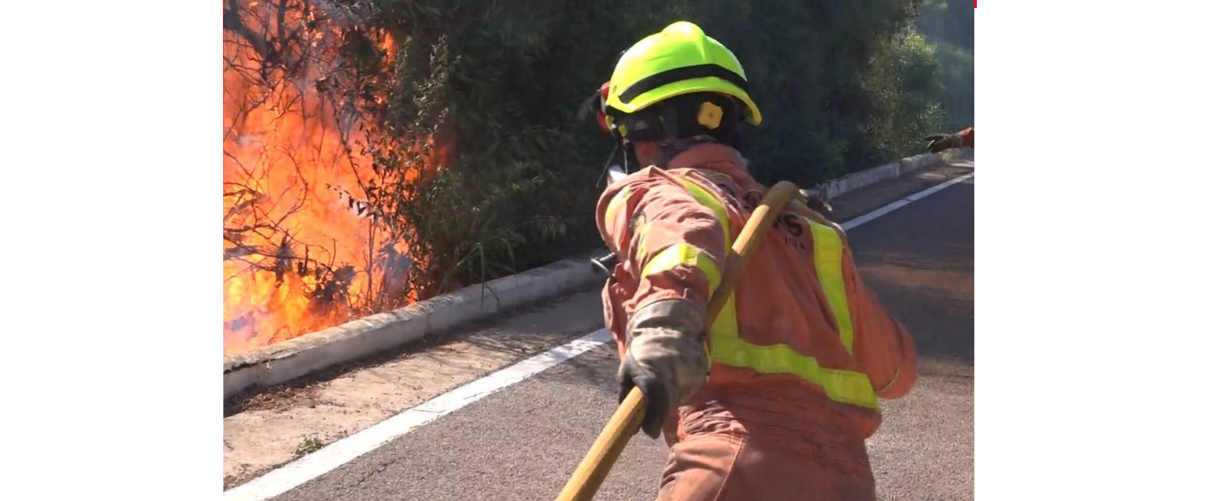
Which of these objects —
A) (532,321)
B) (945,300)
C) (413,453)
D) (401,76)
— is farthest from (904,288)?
(413,453)

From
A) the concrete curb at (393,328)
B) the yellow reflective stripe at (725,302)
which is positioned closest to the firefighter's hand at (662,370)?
the yellow reflective stripe at (725,302)

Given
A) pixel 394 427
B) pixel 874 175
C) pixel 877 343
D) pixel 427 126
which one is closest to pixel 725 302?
pixel 877 343

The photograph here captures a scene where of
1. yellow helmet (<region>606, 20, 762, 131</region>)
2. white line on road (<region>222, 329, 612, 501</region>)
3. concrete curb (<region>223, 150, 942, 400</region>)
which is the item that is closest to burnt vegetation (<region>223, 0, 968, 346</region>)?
concrete curb (<region>223, 150, 942, 400</region>)

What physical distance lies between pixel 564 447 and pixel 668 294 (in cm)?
310

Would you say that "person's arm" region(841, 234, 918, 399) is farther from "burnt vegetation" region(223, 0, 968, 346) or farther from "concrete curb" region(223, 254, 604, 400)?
"burnt vegetation" region(223, 0, 968, 346)

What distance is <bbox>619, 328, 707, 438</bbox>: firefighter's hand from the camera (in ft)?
5.53

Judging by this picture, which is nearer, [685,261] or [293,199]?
[685,261]

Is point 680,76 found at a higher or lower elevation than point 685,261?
higher

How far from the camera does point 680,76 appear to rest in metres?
2.15

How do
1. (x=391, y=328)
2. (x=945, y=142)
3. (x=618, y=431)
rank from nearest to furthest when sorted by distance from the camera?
1. (x=618, y=431)
2. (x=945, y=142)
3. (x=391, y=328)

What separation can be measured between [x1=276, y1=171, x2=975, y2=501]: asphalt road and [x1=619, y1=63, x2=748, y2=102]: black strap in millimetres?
2344

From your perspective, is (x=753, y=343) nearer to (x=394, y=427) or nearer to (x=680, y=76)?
(x=680, y=76)

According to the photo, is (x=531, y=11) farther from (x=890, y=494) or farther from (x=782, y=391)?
(x=782, y=391)

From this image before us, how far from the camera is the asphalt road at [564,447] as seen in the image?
14.1 feet
